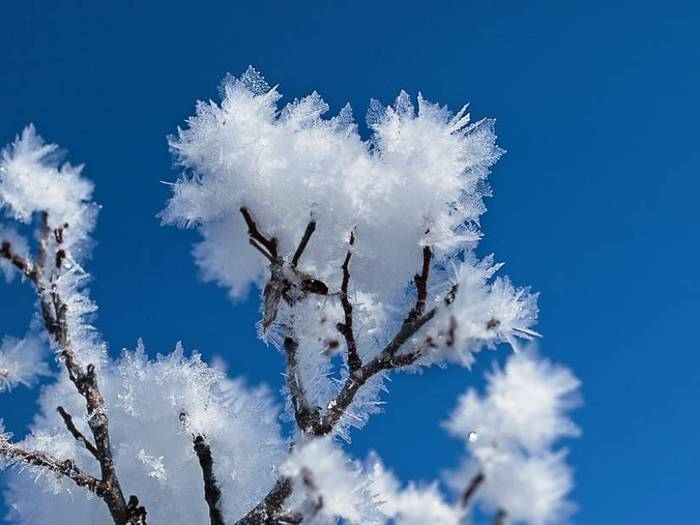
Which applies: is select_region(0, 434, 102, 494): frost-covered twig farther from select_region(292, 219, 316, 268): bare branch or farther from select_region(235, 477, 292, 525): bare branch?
select_region(292, 219, 316, 268): bare branch

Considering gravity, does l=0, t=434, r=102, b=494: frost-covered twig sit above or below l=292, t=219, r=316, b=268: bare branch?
below

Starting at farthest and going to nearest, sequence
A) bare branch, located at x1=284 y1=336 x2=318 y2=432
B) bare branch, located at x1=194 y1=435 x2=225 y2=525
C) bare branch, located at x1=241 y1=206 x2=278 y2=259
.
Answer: bare branch, located at x1=194 y1=435 x2=225 y2=525 < bare branch, located at x1=241 y1=206 x2=278 y2=259 < bare branch, located at x1=284 y1=336 x2=318 y2=432

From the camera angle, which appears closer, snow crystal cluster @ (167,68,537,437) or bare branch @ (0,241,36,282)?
bare branch @ (0,241,36,282)

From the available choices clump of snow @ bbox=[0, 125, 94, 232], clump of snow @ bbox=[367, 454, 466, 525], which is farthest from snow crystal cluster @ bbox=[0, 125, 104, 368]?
clump of snow @ bbox=[367, 454, 466, 525]

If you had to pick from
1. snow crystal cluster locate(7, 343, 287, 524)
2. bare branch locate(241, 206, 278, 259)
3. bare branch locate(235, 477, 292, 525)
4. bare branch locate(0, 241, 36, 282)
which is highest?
bare branch locate(241, 206, 278, 259)

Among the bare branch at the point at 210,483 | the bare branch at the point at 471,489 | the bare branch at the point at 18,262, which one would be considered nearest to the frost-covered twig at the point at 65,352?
the bare branch at the point at 18,262

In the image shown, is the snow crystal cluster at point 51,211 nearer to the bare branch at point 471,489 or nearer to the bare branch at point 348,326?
the bare branch at point 348,326

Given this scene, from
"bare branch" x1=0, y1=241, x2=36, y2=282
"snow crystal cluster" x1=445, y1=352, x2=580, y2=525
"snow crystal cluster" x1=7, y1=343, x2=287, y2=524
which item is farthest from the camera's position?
"snow crystal cluster" x1=7, y1=343, x2=287, y2=524
